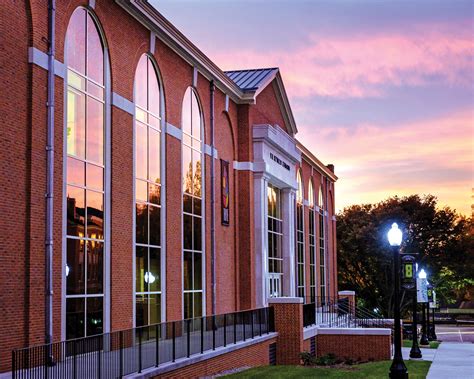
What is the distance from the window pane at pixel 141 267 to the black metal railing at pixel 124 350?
10.6 feet

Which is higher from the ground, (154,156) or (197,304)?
(154,156)

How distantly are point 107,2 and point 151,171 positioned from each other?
6447 millimetres

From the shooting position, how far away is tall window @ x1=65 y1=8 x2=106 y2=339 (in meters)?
21.8

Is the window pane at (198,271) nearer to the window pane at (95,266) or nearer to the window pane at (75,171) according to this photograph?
the window pane at (95,266)

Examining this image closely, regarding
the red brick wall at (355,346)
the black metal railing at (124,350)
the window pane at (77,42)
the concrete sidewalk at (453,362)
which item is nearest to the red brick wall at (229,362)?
the black metal railing at (124,350)

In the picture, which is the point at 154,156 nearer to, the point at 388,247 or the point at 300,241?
the point at 300,241

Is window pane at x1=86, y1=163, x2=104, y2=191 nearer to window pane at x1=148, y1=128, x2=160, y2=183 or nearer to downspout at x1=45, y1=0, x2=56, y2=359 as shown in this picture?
downspout at x1=45, y1=0, x2=56, y2=359

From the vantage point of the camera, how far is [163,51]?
97.3ft

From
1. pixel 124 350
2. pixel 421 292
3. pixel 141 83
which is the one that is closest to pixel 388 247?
pixel 421 292

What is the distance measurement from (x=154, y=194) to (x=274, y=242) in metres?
17.4

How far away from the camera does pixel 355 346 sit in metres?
35.1

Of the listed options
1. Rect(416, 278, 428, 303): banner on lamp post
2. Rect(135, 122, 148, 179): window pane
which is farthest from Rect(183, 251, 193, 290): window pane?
Rect(416, 278, 428, 303): banner on lamp post

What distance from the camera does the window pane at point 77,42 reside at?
22078 millimetres

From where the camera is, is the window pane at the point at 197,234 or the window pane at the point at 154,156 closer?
the window pane at the point at 154,156
